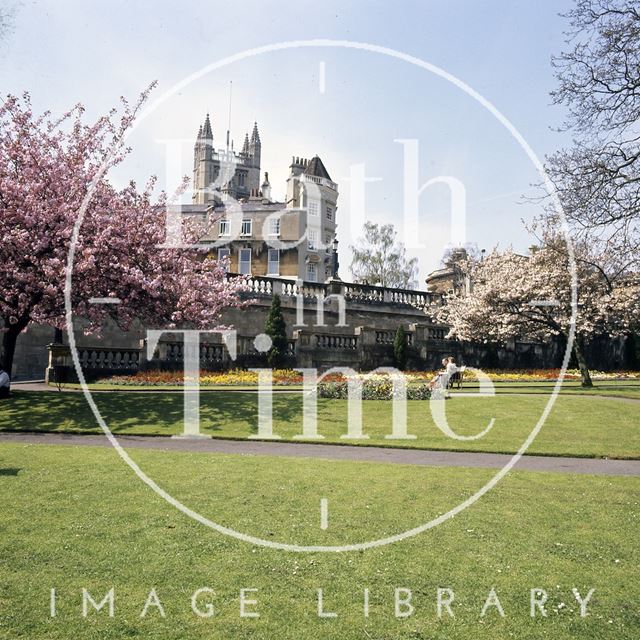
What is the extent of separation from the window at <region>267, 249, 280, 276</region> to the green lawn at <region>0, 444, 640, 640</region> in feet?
199

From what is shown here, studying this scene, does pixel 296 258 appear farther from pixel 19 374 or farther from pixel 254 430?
pixel 254 430

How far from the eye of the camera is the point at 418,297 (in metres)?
38.5

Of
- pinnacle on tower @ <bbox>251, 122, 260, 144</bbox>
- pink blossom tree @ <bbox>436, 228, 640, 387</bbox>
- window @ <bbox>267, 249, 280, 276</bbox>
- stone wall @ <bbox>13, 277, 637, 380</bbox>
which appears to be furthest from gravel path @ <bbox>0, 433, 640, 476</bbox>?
pinnacle on tower @ <bbox>251, 122, 260, 144</bbox>

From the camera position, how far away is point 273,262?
70.2 metres

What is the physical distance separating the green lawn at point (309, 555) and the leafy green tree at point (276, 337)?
1909 centimetres

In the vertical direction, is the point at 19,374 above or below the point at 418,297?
below

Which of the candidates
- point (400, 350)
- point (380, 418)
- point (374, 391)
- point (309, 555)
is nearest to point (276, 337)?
point (400, 350)

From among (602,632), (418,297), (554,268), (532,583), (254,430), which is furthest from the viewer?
(418,297)

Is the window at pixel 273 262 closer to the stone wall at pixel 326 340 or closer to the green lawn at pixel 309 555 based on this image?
the stone wall at pixel 326 340

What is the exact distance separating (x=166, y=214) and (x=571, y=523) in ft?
61.3

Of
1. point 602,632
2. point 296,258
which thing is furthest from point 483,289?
point 296,258

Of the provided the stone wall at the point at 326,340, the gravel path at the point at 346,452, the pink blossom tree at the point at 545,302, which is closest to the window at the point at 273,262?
the stone wall at the point at 326,340

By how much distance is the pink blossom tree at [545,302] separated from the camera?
30.5 metres

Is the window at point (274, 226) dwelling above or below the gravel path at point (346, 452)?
above
